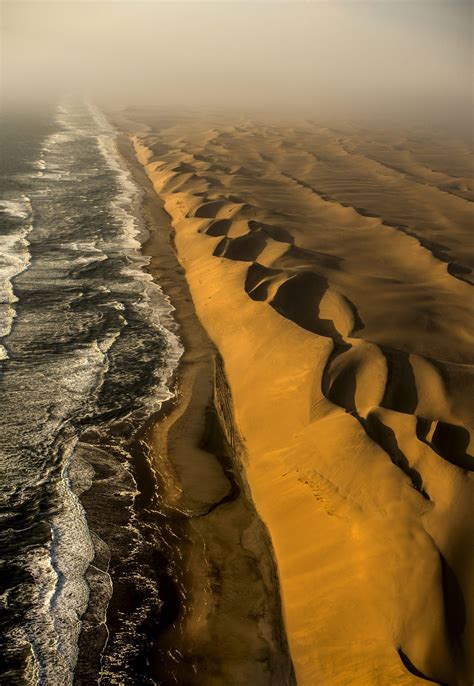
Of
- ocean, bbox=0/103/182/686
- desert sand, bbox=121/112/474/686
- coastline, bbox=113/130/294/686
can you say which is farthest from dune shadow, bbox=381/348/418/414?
ocean, bbox=0/103/182/686

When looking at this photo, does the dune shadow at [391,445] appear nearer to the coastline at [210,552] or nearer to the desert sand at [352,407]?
the desert sand at [352,407]

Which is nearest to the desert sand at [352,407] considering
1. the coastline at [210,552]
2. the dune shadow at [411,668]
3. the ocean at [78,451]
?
the dune shadow at [411,668]

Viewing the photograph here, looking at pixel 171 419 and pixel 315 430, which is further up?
pixel 315 430

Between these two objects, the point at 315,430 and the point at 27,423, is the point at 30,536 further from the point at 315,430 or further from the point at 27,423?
the point at 315,430

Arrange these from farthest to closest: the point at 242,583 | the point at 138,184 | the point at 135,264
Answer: the point at 138,184 → the point at 135,264 → the point at 242,583

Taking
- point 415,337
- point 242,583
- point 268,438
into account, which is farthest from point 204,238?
point 242,583

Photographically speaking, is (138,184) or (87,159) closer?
(138,184)

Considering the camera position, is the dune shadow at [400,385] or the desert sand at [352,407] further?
the dune shadow at [400,385]
